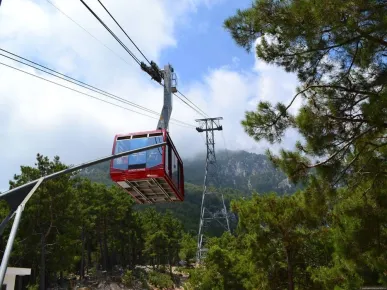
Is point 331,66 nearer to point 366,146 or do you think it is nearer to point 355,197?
point 366,146

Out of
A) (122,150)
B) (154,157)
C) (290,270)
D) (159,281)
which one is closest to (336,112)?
(154,157)

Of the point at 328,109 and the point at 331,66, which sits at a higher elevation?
the point at 331,66

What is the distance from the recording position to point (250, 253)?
15156 millimetres

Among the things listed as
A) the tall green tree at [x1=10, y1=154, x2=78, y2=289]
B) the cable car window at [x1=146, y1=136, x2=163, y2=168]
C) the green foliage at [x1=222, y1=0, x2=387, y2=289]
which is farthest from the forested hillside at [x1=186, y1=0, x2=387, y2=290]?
the tall green tree at [x1=10, y1=154, x2=78, y2=289]

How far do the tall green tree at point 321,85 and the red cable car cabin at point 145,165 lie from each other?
4.96m

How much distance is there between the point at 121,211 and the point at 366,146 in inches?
1486

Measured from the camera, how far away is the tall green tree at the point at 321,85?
19.5ft

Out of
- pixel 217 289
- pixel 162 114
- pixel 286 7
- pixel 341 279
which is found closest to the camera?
pixel 286 7

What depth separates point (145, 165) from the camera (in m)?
11.7

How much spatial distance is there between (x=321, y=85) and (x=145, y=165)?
649cm

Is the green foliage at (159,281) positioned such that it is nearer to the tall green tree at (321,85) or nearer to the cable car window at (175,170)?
the cable car window at (175,170)

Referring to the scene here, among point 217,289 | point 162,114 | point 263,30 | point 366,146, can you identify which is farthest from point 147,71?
point 217,289

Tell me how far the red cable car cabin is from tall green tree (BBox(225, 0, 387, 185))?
496cm

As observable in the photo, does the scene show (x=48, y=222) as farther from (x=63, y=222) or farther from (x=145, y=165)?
(x=145, y=165)
